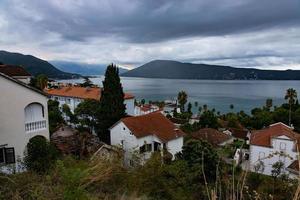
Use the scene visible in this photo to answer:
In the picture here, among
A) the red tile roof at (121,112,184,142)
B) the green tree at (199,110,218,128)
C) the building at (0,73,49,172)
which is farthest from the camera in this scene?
the green tree at (199,110,218,128)

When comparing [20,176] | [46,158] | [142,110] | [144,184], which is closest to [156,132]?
[46,158]

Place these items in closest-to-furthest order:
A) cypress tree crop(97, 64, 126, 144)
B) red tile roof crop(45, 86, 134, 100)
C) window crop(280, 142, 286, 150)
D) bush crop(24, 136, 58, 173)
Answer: bush crop(24, 136, 58, 173) → window crop(280, 142, 286, 150) → cypress tree crop(97, 64, 126, 144) → red tile roof crop(45, 86, 134, 100)

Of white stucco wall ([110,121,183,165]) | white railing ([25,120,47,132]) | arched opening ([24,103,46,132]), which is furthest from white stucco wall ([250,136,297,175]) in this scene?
arched opening ([24,103,46,132])

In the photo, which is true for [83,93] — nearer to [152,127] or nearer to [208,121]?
[208,121]

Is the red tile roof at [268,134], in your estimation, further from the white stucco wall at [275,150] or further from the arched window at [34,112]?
the arched window at [34,112]

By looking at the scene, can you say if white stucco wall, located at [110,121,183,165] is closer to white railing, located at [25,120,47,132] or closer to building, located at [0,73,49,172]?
white railing, located at [25,120,47,132]

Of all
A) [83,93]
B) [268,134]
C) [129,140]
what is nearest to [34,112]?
[129,140]
